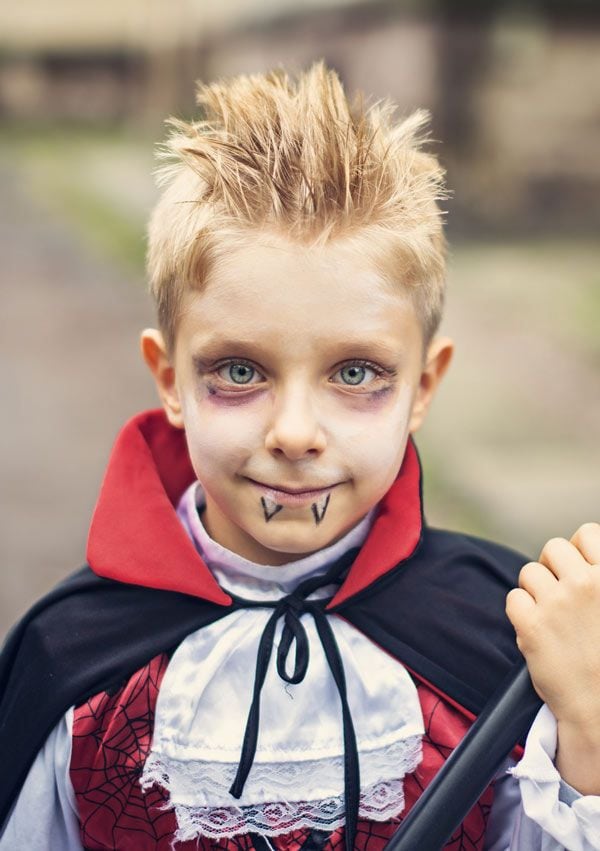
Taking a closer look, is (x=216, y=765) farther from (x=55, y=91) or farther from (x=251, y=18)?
(x=55, y=91)

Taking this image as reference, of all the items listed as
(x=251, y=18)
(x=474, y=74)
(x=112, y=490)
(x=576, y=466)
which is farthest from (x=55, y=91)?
(x=112, y=490)

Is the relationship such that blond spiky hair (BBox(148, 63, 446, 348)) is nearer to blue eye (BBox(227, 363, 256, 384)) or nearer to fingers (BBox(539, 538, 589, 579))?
blue eye (BBox(227, 363, 256, 384))

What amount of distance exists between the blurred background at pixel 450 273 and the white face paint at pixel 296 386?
2.43ft

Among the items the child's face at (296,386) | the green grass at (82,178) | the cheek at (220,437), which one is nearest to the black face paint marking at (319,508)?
the child's face at (296,386)

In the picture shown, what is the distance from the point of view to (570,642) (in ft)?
5.16

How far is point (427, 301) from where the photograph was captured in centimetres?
178

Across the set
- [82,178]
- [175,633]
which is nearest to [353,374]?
[175,633]

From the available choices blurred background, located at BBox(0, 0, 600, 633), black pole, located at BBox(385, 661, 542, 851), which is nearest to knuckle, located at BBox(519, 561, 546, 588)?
black pole, located at BBox(385, 661, 542, 851)

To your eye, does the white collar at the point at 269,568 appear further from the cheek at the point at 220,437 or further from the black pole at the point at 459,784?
the black pole at the point at 459,784

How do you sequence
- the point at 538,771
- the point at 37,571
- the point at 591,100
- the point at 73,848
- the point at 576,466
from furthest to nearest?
1. the point at 591,100
2. the point at 576,466
3. the point at 37,571
4. the point at 73,848
5. the point at 538,771

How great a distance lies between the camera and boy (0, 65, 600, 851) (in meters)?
1.63

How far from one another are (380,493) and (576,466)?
3862 millimetres

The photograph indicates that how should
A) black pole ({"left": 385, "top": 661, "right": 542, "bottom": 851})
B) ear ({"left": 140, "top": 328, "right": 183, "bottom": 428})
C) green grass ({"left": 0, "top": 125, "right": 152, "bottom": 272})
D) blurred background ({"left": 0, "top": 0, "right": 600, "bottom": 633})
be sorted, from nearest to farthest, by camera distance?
black pole ({"left": 385, "top": 661, "right": 542, "bottom": 851})
ear ({"left": 140, "top": 328, "right": 183, "bottom": 428})
blurred background ({"left": 0, "top": 0, "right": 600, "bottom": 633})
green grass ({"left": 0, "top": 125, "right": 152, "bottom": 272})

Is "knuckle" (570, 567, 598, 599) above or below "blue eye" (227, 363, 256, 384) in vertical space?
below
